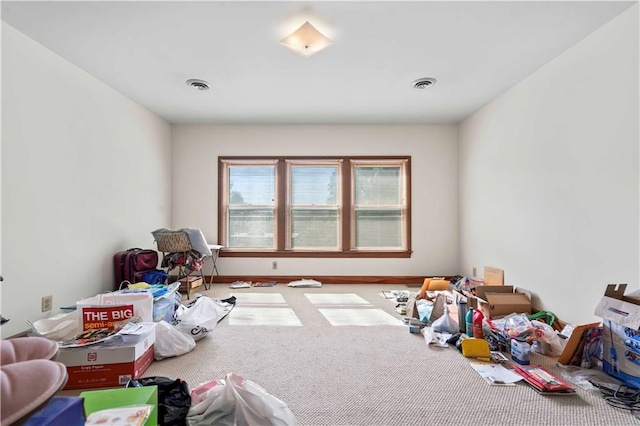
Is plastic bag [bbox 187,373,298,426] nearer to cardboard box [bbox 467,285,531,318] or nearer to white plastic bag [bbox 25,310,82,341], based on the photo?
white plastic bag [bbox 25,310,82,341]

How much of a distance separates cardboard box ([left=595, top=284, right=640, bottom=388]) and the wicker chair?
3723 millimetres

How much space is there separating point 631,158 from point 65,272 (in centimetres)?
467

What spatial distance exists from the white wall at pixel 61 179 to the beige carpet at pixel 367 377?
1450 mm

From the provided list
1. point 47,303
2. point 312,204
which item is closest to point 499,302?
point 312,204

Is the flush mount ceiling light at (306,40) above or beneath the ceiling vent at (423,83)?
beneath

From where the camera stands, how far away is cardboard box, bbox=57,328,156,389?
175 centimetres

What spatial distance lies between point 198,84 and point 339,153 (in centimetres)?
218

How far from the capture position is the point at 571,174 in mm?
2426

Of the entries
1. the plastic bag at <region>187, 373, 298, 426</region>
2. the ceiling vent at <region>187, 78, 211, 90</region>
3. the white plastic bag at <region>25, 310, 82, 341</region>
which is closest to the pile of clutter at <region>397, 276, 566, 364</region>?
the plastic bag at <region>187, 373, 298, 426</region>

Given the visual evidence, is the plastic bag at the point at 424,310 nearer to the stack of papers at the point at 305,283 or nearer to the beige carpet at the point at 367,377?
the beige carpet at the point at 367,377

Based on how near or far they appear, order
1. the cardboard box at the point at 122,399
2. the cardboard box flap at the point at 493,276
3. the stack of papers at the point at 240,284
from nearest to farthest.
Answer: the cardboard box at the point at 122,399, the cardboard box flap at the point at 493,276, the stack of papers at the point at 240,284

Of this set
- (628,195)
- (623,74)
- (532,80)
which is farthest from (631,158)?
(532,80)

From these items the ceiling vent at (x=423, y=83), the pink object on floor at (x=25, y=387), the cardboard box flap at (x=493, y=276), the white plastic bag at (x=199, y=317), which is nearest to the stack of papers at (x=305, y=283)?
the white plastic bag at (x=199, y=317)

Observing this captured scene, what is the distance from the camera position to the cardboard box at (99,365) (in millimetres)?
1748
